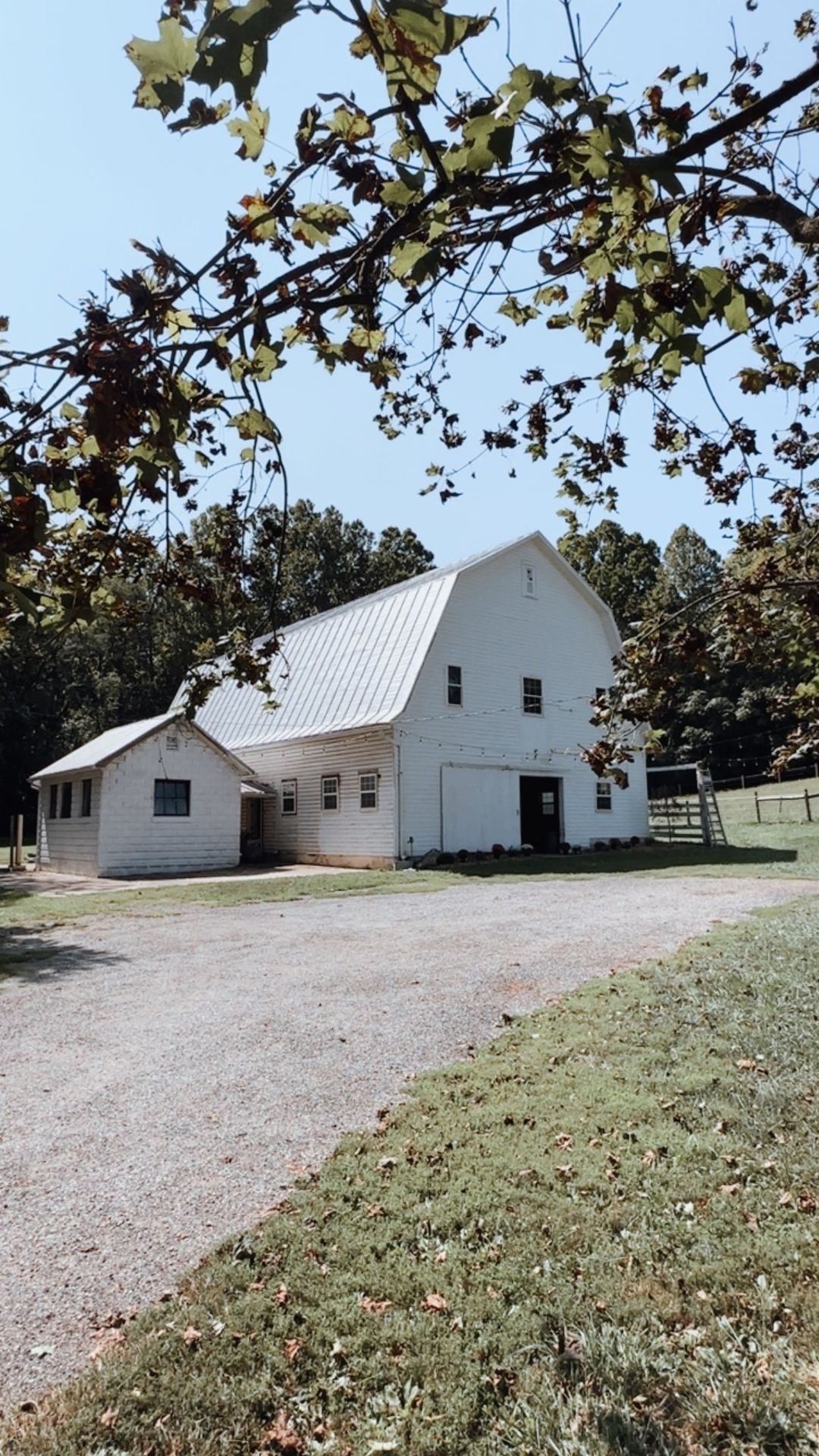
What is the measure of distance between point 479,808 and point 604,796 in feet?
18.1

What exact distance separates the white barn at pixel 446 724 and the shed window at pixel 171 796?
3240mm

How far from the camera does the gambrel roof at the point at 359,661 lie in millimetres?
22094

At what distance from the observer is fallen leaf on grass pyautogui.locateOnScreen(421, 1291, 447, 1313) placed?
281 cm

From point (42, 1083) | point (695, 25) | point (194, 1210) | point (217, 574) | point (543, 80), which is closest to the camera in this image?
point (543, 80)

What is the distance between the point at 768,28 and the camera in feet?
13.5

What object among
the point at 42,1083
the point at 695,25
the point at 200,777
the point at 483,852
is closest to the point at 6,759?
the point at 200,777

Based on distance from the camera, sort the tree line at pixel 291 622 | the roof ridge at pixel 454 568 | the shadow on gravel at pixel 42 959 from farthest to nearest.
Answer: the roof ridge at pixel 454 568 → the shadow on gravel at pixel 42 959 → the tree line at pixel 291 622

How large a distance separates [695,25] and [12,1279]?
6250mm

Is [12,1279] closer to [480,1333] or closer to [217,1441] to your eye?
[217,1441]

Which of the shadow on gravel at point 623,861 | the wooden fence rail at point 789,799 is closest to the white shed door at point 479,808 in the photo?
the shadow on gravel at point 623,861

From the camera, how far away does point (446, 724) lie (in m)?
22.4

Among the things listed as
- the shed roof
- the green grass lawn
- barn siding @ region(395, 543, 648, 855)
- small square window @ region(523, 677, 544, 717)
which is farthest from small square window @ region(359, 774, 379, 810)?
the green grass lawn

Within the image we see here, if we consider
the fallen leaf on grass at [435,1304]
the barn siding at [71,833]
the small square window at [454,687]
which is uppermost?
the small square window at [454,687]

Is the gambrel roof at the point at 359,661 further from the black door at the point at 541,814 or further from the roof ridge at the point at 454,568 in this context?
the black door at the point at 541,814
